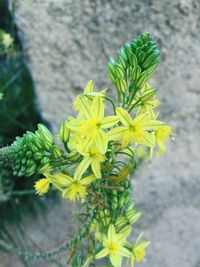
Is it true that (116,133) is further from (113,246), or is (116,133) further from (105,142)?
(113,246)

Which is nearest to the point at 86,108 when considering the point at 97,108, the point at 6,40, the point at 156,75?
the point at 97,108

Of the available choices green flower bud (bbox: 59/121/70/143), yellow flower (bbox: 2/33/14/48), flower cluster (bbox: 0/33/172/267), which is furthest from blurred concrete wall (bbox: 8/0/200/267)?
green flower bud (bbox: 59/121/70/143)

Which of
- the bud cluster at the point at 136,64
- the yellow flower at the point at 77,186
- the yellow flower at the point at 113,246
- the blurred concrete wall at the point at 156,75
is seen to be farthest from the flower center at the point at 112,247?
the blurred concrete wall at the point at 156,75

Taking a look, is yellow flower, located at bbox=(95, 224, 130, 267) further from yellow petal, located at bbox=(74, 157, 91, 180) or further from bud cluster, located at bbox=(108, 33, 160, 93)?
bud cluster, located at bbox=(108, 33, 160, 93)

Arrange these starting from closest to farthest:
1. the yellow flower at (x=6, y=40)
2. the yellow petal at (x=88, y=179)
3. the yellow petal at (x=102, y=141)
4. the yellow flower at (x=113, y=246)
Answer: the yellow petal at (x=102, y=141) → the yellow petal at (x=88, y=179) → the yellow flower at (x=113, y=246) → the yellow flower at (x=6, y=40)

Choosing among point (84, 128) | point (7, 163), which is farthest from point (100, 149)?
point (7, 163)

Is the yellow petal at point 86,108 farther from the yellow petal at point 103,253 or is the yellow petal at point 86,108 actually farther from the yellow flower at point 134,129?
the yellow petal at point 103,253
